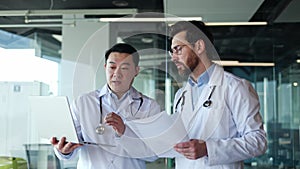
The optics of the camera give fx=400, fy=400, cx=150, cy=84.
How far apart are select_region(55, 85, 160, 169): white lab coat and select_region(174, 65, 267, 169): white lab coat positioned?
7.6 inches

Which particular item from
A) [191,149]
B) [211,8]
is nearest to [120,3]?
[211,8]

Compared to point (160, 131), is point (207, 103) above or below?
above

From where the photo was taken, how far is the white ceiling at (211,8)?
3637mm

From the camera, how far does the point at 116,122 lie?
1.51 metres

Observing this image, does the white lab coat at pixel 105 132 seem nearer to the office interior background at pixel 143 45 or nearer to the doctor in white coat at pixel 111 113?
the doctor in white coat at pixel 111 113

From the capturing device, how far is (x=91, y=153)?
1624 millimetres

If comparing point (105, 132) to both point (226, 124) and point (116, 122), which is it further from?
point (226, 124)

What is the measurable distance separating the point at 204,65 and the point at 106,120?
0.44 m

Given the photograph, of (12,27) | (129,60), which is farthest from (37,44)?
(129,60)

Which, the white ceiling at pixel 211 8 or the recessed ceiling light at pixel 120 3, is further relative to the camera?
the recessed ceiling light at pixel 120 3

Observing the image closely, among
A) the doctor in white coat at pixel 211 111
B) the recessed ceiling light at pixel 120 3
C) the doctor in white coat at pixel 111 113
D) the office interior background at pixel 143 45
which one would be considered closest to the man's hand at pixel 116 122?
the doctor in white coat at pixel 111 113

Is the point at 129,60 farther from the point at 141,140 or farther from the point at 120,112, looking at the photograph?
the point at 141,140

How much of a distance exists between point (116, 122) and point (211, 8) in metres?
2.45

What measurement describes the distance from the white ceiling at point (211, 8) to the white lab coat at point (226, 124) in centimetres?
212
